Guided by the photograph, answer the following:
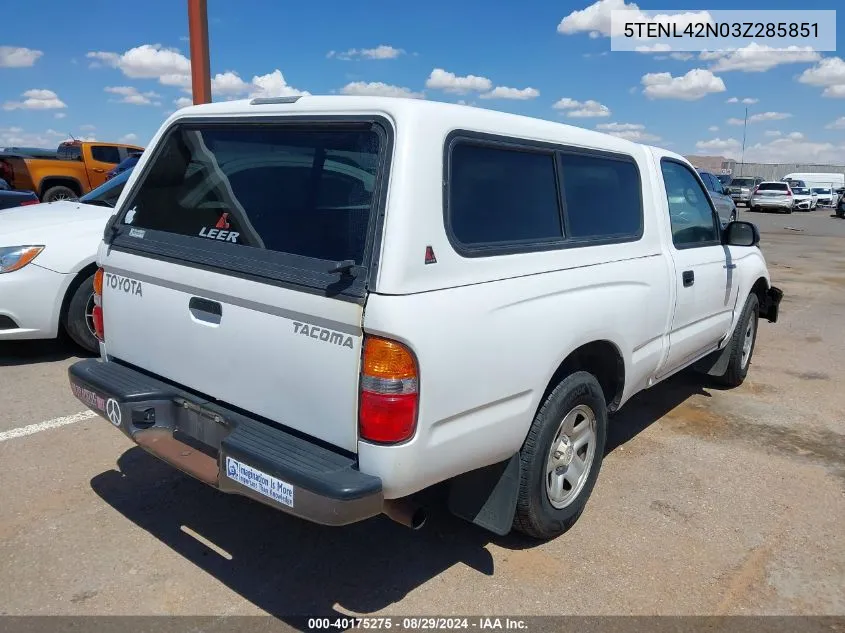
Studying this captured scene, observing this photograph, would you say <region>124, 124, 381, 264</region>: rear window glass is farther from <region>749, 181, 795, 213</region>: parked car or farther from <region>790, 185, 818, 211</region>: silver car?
<region>790, 185, 818, 211</region>: silver car

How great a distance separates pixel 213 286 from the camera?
2785mm

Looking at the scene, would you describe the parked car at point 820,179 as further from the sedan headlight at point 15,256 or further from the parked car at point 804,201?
the sedan headlight at point 15,256

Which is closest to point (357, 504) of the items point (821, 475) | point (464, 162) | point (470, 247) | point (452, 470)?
point (452, 470)

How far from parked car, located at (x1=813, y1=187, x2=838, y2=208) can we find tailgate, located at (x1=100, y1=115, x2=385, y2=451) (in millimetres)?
49286

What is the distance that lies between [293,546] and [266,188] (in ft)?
5.33

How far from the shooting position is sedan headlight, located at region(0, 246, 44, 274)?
5.32m

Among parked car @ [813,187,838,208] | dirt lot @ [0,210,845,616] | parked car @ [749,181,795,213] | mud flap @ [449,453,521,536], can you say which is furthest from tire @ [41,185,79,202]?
parked car @ [813,187,838,208]

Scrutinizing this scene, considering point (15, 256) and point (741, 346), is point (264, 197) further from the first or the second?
point (741, 346)

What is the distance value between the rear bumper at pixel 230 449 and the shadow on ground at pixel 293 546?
1.90ft

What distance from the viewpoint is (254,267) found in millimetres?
2686

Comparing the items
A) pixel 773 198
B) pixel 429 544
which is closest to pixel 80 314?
pixel 429 544

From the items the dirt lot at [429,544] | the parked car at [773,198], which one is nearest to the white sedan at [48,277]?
the dirt lot at [429,544]

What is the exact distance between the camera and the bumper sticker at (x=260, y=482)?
7.91 ft

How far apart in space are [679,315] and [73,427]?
3.84m
